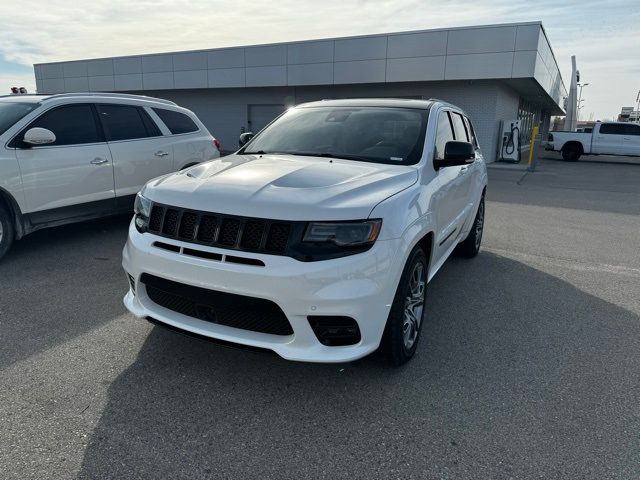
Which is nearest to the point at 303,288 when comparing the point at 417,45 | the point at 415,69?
the point at 415,69

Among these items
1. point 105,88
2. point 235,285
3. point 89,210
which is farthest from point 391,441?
point 105,88

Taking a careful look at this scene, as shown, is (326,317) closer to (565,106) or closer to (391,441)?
(391,441)

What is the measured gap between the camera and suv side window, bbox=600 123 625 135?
2408 cm

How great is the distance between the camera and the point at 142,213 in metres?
3.25

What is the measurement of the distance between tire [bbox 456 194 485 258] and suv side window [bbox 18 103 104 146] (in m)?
4.81

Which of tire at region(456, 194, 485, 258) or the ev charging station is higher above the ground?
the ev charging station

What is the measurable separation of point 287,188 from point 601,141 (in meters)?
26.8

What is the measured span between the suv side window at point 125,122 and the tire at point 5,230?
160cm

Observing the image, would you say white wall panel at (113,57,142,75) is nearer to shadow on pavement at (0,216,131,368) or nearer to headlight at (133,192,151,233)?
shadow on pavement at (0,216,131,368)

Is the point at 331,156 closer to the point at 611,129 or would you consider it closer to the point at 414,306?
the point at 414,306

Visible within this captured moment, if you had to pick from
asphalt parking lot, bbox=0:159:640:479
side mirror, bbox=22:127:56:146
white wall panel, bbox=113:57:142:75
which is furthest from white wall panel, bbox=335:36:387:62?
asphalt parking lot, bbox=0:159:640:479

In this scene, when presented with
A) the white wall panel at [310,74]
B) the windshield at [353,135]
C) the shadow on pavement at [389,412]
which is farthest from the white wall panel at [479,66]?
the shadow on pavement at [389,412]

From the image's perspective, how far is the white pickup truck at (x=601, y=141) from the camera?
23.7 m

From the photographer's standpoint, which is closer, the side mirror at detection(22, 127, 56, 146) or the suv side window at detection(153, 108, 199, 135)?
→ the side mirror at detection(22, 127, 56, 146)
